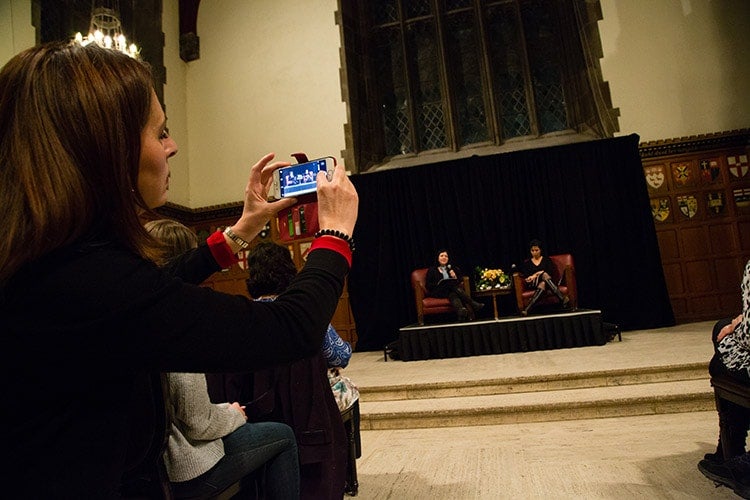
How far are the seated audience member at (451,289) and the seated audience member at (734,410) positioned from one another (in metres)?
4.37

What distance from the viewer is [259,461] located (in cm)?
159

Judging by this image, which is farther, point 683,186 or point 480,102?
point 480,102

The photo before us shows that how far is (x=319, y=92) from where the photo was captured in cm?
847

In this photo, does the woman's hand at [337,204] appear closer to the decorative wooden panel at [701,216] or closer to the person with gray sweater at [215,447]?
the person with gray sweater at [215,447]

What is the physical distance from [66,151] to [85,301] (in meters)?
0.22

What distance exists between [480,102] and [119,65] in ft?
27.9

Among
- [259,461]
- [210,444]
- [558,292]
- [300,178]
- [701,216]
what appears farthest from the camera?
[701,216]

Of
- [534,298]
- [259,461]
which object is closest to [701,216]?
[534,298]

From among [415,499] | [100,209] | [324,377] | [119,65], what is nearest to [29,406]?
[100,209]

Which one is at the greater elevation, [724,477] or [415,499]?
[724,477]

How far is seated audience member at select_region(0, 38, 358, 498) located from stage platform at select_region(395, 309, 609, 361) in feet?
18.8

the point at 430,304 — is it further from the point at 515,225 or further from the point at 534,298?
the point at 515,225

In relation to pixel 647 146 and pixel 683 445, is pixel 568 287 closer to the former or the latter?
pixel 647 146

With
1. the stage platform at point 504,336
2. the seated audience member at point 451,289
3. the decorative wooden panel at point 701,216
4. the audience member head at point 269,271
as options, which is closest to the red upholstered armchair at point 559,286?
the stage platform at point 504,336
